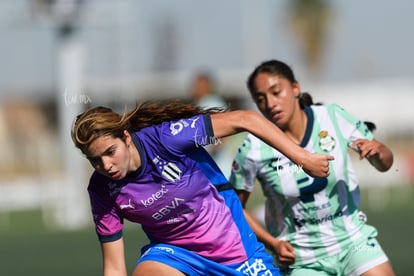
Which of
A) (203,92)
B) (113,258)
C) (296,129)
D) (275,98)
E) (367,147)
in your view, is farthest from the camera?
(203,92)

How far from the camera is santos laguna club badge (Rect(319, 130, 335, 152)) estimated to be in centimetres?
668

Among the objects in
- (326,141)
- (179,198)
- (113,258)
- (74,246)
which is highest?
(326,141)

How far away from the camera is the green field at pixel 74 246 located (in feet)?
42.2

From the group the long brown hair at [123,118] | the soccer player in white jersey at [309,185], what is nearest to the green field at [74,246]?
the soccer player in white jersey at [309,185]

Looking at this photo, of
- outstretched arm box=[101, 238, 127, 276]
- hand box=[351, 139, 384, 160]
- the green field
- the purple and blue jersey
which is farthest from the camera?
the green field

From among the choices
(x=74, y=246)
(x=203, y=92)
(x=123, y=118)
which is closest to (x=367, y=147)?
(x=123, y=118)

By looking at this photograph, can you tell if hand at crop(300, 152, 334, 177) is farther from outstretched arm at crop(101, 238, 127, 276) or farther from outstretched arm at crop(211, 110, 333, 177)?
outstretched arm at crop(101, 238, 127, 276)

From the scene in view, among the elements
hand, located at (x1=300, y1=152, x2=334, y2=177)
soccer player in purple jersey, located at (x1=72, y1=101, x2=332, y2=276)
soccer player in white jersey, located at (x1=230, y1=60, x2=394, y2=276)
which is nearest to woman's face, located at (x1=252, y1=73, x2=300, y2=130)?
soccer player in white jersey, located at (x1=230, y1=60, x2=394, y2=276)

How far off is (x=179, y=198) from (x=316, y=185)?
1.04 meters

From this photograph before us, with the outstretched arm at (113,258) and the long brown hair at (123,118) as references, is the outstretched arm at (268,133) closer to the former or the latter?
the long brown hair at (123,118)

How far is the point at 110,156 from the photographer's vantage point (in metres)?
5.71

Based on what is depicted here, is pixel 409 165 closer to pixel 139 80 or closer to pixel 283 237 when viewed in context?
pixel 139 80

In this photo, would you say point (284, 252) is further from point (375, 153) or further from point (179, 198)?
point (179, 198)

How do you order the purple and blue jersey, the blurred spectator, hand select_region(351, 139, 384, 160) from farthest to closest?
the blurred spectator → hand select_region(351, 139, 384, 160) → the purple and blue jersey
